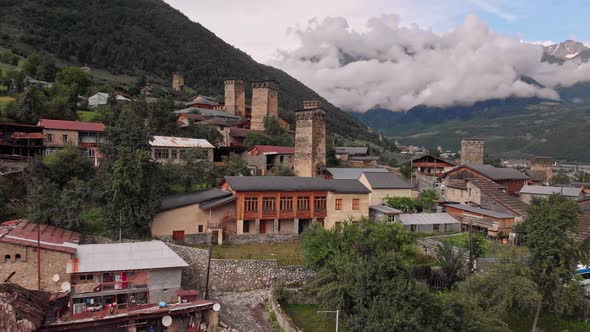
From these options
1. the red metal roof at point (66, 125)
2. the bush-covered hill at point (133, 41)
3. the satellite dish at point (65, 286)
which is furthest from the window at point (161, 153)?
the bush-covered hill at point (133, 41)

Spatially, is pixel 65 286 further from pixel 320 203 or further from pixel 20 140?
pixel 20 140

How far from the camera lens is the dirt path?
2311 centimetres

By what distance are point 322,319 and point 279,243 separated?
1117cm

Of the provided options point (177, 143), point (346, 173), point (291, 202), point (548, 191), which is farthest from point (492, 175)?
point (177, 143)

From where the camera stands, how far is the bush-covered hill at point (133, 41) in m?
102

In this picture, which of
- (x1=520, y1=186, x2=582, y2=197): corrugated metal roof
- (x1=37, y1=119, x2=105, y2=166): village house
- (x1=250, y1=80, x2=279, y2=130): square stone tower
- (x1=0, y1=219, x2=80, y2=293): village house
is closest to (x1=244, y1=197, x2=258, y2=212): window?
(x1=0, y1=219, x2=80, y2=293): village house

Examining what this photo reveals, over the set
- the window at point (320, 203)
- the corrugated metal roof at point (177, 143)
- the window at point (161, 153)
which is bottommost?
the window at point (320, 203)

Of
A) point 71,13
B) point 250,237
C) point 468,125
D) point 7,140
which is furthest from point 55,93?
point 468,125

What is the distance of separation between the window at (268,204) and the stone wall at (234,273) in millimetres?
6810

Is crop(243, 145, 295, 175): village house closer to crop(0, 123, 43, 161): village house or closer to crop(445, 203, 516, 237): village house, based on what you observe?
crop(445, 203, 516, 237): village house

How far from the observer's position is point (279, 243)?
33.4 metres

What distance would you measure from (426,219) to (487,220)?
5283 millimetres

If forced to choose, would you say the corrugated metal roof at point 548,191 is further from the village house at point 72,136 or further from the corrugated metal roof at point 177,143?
the village house at point 72,136

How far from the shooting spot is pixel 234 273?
26906mm
